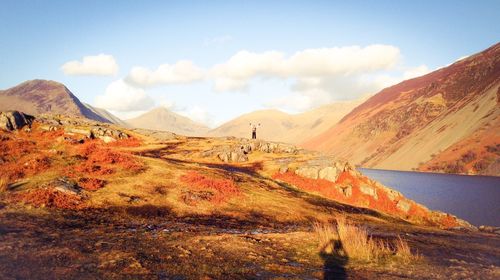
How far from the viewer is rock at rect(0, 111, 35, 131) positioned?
1502 inches

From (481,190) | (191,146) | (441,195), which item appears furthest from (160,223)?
(481,190)

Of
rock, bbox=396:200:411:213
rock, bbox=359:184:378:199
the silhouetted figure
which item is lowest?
rock, bbox=396:200:411:213

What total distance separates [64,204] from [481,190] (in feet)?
265

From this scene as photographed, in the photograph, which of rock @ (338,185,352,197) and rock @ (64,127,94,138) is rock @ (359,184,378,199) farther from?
rock @ (64,127,94,138)

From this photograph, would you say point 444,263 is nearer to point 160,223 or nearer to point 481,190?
point 160,223

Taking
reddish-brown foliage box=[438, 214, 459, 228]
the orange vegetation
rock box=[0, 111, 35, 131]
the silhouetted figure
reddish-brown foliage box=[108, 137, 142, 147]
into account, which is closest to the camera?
the silhouetted figure

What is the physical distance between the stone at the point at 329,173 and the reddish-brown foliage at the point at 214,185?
41.0 feet

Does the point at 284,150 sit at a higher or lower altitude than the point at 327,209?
higher

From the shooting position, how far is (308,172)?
36.0 m

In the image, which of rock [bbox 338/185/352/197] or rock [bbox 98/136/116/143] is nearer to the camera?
rock [bbox 338/185/352/197]

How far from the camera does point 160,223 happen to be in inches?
669

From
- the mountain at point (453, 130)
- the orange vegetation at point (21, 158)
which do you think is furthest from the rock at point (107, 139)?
the mountain at point (453, 130)

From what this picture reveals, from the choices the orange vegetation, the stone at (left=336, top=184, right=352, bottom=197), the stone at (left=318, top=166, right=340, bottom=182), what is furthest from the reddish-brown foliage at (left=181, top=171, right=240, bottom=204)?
the stone at (left=336, top=184, right=352, bottom=197)

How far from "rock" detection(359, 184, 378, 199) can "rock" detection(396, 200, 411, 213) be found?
2.62 metres
